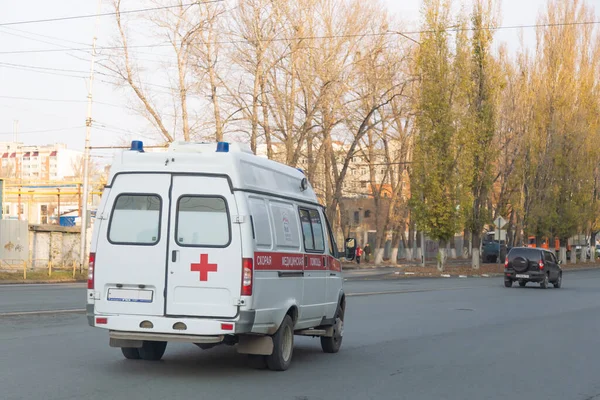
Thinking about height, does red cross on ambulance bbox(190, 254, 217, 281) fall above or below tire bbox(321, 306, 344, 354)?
above

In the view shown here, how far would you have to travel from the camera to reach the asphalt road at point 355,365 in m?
9.21

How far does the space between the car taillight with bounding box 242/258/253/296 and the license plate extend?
104 centimetres

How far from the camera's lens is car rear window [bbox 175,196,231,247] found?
9.73m

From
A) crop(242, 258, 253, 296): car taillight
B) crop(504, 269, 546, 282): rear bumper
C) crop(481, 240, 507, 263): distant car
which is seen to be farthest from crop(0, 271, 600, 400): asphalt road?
crop(481, 240, 507, 263): distant car

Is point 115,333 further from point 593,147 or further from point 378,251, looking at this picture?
point 593,147

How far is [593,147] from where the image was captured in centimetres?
6938

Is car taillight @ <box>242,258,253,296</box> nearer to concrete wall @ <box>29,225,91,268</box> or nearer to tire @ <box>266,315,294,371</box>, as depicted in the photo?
tire @ <box>266,315,294,371</box>

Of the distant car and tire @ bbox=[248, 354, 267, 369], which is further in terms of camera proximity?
the distant car

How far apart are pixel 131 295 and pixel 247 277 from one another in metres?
1.32

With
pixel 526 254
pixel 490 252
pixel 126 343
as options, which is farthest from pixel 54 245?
pixel 490 252

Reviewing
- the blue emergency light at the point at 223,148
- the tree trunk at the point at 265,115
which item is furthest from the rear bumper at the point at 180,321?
the tree trunk at the point at 265,115

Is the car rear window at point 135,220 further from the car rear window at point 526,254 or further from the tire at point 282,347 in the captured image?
the car rear window at point 526,254

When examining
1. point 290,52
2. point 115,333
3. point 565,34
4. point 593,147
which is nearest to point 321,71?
point 290,52

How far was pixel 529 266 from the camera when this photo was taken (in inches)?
1400
